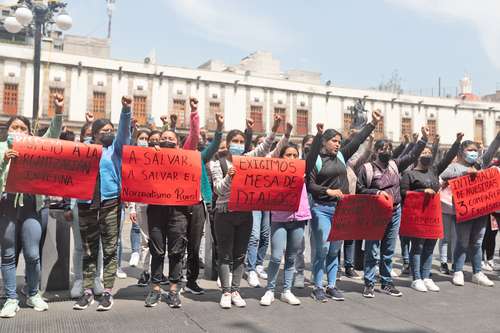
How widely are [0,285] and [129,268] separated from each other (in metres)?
1.81

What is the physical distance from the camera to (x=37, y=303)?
467 centimetres

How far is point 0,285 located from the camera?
17.7 ft

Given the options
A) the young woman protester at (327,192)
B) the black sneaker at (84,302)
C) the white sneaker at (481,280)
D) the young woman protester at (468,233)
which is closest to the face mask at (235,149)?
the young woman protester at (327,192)

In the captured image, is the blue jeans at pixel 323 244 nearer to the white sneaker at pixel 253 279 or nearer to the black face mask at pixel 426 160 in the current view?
the white sneaker at pixel 253 279

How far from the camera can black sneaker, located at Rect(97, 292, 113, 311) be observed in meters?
4.70

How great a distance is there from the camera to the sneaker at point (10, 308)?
4.38m

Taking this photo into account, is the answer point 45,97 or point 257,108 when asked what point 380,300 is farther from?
point 257,108

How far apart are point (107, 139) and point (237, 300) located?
2051 millimetres

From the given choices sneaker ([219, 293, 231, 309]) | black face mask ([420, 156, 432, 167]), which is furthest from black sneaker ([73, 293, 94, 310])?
black face mask ([420, 156, 432, 167])

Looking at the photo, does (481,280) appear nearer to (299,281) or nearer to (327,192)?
(299,281)

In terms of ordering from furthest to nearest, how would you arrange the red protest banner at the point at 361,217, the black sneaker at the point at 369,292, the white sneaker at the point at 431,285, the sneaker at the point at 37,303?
the white sneaker at the point at 431,285
the black sneaker at the point at 369,292
the red protest banner at the point at 361,217
the sneaker at the point at 37,303

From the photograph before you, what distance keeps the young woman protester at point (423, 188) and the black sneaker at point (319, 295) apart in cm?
133

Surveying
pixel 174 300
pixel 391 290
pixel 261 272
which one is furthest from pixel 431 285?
pixel 174 300

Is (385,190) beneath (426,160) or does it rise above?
beneath
